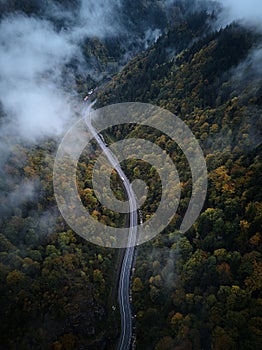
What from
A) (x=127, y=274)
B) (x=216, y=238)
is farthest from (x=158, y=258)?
(x=216, y=238)

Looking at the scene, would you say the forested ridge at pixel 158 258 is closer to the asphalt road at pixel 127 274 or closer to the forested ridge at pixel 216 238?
the forested ridge at pixel 216 238

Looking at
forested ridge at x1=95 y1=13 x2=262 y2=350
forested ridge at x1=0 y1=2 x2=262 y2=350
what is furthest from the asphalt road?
forested ridge at x1=95 y1=13 x2=262 y2=350

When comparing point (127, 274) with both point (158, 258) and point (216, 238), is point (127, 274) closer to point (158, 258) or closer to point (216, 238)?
point (158, 258)

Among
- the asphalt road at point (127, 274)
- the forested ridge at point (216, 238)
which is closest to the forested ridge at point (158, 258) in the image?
the forested ridge at point (216, 238)

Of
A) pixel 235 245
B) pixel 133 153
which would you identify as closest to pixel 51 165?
pixel 133 153

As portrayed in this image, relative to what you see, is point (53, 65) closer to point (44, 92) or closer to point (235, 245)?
point (44, 92)

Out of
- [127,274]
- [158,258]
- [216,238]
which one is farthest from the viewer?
[127,274]

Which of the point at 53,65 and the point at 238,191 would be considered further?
the point at 53,65

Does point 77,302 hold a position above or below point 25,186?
below

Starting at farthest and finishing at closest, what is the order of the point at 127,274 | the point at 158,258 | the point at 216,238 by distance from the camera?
the point at 127,274, the point at 158,258, the point at 216,238

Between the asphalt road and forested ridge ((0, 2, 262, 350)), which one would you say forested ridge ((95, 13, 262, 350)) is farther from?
the asphalt road
